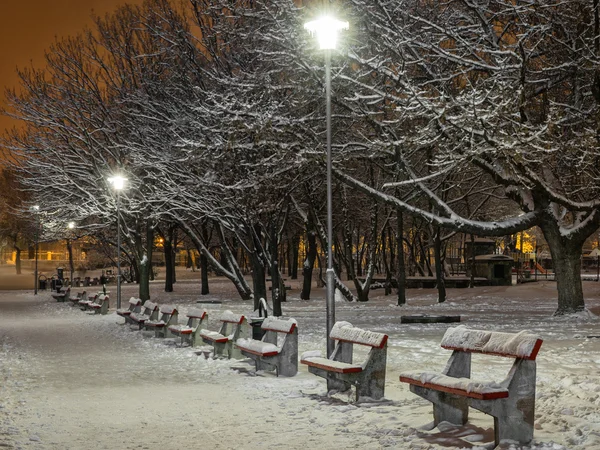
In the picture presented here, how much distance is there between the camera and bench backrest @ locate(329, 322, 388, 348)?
9.76m

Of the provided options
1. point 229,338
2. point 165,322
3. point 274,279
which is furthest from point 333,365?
point 274,279

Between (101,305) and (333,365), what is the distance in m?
21.4

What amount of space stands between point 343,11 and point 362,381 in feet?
39.0

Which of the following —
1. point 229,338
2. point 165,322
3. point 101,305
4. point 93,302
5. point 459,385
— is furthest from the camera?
point 93,302

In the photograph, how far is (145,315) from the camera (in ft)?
72.1

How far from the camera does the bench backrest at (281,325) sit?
477 inches

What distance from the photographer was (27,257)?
110688 millimetres

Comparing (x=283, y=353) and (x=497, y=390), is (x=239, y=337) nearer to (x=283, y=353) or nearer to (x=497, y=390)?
(x=283, y=353)

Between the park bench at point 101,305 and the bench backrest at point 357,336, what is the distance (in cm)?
2007

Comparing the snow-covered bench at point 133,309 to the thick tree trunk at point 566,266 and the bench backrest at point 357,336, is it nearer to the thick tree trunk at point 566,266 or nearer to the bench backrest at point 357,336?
the thick tree trunk at point 566,266

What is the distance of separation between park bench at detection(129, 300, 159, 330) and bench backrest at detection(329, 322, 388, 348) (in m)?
10.3

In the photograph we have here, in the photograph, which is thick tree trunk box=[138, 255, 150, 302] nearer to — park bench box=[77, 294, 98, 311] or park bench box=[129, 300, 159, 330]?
park bench box=[77, 294, 98, 311]

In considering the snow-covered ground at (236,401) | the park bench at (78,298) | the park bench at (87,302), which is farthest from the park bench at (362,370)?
the park bench at (78,298)

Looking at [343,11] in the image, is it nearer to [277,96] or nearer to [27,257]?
[277,96]
